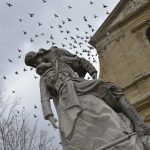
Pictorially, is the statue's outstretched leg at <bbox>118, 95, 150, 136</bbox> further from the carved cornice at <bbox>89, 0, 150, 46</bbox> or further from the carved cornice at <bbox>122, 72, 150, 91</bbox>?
the carved cornice at <bbox>89, 0, 150, 46</bbox>

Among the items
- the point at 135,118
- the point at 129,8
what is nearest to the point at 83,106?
the point at 135,118

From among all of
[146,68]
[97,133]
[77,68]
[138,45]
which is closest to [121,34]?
[138,45]

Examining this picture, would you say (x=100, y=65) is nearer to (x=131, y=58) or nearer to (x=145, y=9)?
(x=131, y=58)

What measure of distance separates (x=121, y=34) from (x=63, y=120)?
15190mm

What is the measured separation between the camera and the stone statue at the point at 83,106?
11.8ft

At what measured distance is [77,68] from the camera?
4914 mm

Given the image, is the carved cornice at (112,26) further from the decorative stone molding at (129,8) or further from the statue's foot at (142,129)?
the statue's foot at (142,129)

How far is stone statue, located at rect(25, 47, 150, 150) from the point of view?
3.61 meters

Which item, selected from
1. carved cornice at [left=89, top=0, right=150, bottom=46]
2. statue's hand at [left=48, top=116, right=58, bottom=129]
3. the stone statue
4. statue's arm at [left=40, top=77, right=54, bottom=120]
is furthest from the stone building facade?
statue's hand at [left=48, top=116, right=58, bottom=129]

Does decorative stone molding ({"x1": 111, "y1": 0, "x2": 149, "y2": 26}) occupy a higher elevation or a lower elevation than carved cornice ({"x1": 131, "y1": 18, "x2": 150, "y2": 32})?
higher

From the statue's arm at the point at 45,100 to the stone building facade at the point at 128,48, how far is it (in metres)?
10.8

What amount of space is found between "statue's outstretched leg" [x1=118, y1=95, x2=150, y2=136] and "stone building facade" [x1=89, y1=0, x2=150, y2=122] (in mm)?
10960

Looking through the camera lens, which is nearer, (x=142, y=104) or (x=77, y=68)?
(x=77, y=68)

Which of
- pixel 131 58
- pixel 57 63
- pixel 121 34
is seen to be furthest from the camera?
pixel 121 34
